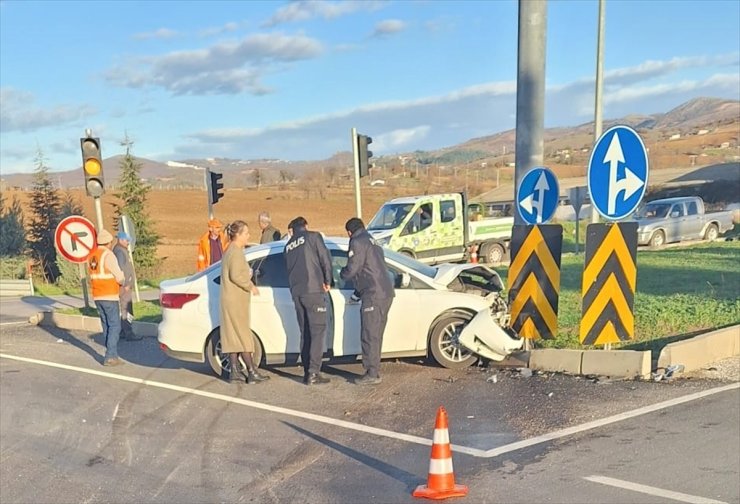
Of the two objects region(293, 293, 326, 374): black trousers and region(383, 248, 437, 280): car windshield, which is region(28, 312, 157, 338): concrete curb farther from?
region(383, 248, 437, 280): car windshield

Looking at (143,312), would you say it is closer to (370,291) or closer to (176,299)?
(176,299)

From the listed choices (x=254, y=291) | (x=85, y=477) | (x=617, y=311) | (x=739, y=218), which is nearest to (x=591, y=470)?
(x=617, y=311)

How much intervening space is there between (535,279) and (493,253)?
13695 millimetres

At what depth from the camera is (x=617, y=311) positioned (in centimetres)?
790

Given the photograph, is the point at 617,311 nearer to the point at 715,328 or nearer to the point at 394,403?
the point at 715,328

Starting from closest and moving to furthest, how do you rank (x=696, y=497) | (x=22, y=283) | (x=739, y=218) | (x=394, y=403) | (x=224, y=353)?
(x=696, y=497) → (x=394, y=403) → (x=224, y=353) → (x=22, y=283) → (x=739, y=218)

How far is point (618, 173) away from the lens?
7.45 meters

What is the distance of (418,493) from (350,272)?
3.48 metres

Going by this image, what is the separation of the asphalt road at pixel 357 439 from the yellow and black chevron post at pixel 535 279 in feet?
2.45

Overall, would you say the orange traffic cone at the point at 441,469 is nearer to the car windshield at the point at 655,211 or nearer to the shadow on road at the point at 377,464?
the shadow on road at the point at 377,464

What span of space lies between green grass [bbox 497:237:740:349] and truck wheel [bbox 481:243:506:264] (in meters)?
5.08

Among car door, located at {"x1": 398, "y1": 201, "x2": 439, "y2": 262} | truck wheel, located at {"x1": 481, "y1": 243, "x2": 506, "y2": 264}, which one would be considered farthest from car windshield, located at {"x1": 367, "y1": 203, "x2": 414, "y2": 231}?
truck wheel, located at {"x1": 481, "y1": 243, "x2": 506, "y2": 264}

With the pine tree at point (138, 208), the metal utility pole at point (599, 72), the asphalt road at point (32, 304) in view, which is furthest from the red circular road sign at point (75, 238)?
the pine tree at point (138, 208)

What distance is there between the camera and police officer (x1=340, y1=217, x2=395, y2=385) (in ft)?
25.8
